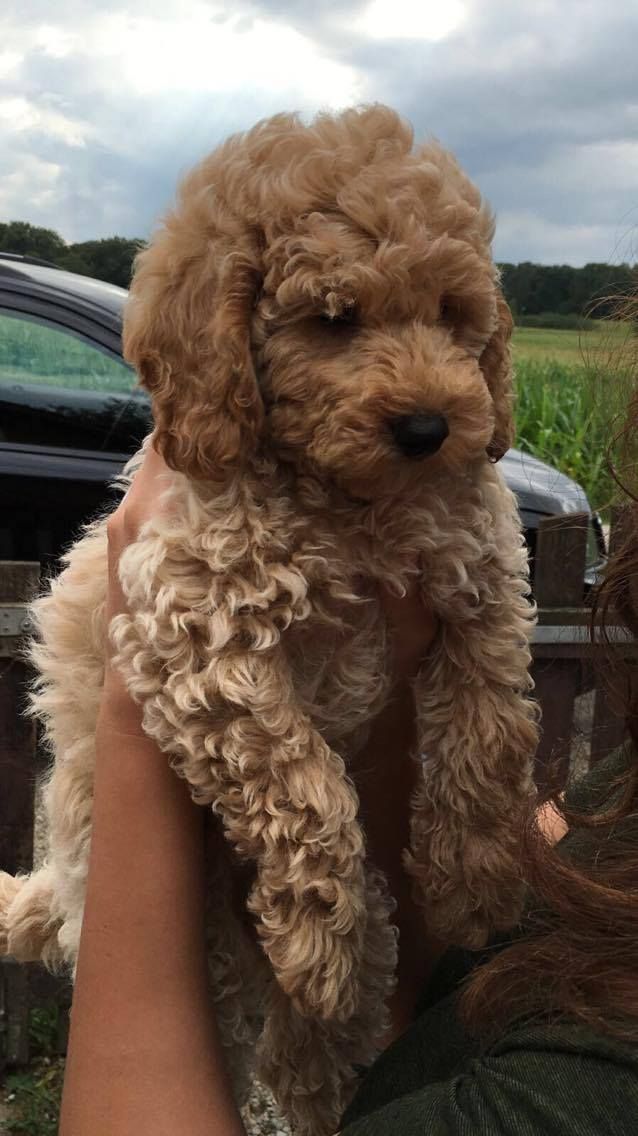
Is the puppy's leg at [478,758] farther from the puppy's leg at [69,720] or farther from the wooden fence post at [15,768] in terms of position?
the wooden fence post at [15,768]

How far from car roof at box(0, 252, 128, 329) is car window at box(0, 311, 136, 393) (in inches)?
5.7

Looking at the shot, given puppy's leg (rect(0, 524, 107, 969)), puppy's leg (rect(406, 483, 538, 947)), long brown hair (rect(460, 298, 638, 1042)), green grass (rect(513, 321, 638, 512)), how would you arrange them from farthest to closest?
1. puppy's leg (rect(0, 524, 107, 969))
2. puppy's leg (rect(406, 483, 538, 947))
3. green grass (rect(513, 321, 638, 512))
4. long brown hair (rect(460, 298, 638, 1042))

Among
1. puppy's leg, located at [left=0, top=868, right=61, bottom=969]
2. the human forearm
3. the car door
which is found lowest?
puppy's leg, located at [left=0, top=868, right=61, bottom=969]

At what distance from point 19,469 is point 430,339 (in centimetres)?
362

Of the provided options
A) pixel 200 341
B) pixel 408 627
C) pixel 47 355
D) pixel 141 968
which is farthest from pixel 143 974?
pixel 47 355

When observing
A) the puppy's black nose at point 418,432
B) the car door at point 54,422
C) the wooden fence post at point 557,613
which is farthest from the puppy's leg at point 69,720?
the car door at point 54,422

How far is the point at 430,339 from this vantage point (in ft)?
6.09

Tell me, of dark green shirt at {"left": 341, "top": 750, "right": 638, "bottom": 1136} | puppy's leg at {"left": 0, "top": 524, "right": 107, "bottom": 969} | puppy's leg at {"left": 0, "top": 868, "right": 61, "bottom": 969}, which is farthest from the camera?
puppy's leg at {"left": 0, "top": 868, "right": 61, "bottom": 969}

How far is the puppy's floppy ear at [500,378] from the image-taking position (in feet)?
6.91

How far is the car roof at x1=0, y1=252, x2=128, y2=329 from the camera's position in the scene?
5.11 meters

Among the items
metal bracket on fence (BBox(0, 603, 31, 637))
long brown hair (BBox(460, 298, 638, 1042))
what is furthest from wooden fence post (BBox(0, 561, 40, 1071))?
long brown hair (BBox(460, 298, 638, 1042))

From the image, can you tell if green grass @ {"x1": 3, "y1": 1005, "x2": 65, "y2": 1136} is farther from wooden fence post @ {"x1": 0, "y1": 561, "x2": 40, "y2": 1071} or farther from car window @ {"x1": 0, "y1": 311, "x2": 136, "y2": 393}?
car window @ {"x1": 0, "y1": 311, "x2": 136, "y2": 393}

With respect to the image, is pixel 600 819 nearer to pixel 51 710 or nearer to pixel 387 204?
pixel 387 204

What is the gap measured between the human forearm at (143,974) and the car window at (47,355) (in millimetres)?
3601
